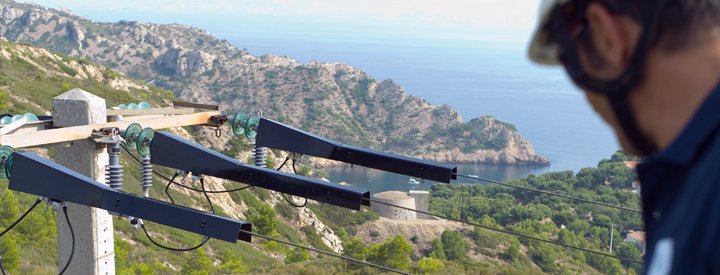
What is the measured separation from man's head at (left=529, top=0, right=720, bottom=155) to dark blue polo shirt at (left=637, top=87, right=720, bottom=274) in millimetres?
118

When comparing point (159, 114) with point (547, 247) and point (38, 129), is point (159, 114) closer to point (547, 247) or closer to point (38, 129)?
point (38, 129)

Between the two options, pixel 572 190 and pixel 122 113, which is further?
pixel 572 190

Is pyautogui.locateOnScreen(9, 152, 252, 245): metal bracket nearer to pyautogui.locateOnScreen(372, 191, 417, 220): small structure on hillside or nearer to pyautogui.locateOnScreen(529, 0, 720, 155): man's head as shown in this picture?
pyautogui.locateOnScreen(529, 0, 720, 155): man's head

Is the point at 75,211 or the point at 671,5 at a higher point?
the point at 671,5

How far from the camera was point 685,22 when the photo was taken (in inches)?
66.0

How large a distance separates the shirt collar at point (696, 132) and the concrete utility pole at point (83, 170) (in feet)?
25.5

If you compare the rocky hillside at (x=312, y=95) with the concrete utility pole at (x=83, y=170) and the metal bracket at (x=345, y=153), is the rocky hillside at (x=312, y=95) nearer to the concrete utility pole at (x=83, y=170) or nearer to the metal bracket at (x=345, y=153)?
the metal bracket at (x=345, y=153)

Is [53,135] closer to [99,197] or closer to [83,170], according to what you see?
[83,170]

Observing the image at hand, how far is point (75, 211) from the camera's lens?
28.4 ft

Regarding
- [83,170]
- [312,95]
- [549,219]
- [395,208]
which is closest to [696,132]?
[83,170]

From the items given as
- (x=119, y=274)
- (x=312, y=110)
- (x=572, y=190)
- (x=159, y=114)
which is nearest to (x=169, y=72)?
(x=312, y=110)

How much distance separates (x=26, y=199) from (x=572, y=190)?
6941cm

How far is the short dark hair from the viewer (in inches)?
65.6

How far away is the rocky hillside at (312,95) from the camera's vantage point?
140m
